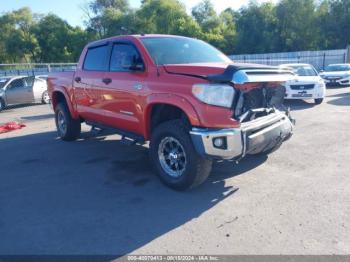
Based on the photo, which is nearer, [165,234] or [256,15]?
[165,234]

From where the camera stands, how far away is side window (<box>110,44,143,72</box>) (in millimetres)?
4887

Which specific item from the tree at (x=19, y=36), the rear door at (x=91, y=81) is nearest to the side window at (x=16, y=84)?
the rear door at (x=91, y=81)

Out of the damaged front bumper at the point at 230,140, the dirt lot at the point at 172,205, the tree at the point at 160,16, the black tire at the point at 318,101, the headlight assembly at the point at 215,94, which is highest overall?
the tree at the point at 160,16

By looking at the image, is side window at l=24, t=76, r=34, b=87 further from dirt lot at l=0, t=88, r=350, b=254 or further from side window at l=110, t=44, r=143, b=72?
side window at l=110, t=44, r=143, b=72

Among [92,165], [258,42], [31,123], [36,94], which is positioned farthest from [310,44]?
[92,165]

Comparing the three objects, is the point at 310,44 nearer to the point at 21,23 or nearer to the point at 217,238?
the point at 217,238

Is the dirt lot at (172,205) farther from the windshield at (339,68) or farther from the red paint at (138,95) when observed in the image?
the windshield at (339,68)

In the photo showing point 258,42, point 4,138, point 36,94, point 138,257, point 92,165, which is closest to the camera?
point 138,257

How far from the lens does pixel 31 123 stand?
10961 mm

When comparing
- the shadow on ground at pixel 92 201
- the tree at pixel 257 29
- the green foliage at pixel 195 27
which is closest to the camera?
the shadow on ground at pixel 92 201

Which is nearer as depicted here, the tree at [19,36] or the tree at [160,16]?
the tree at [160,16]

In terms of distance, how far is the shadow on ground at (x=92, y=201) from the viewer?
3.40 m

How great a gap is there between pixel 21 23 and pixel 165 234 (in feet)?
234

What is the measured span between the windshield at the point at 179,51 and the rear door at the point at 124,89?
0.25m
